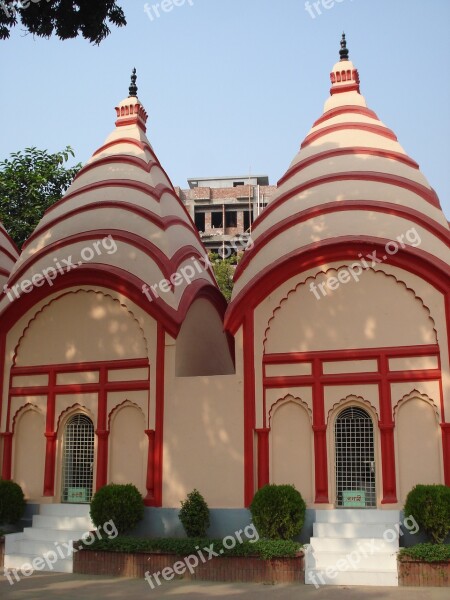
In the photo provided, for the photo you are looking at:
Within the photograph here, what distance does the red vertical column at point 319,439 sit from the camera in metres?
10.8

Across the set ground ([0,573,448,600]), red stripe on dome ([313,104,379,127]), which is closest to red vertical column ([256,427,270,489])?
ground ([0,573,448,600])

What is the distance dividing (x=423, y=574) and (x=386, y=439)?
7.04 feet

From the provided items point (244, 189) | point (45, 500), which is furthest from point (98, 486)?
point (244, 189)

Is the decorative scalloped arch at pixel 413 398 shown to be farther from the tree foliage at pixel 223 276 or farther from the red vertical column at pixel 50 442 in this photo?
the tree foliage at pixel 223 276

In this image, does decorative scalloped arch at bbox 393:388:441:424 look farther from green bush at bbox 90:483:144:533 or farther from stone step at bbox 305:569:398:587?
green bush at bbox 90:483:144:533

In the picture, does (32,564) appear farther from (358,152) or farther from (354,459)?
(358,152)

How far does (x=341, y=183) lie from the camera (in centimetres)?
A: 1247

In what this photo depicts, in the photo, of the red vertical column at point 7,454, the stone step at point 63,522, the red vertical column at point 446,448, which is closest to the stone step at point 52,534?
the stone step at point 63,522

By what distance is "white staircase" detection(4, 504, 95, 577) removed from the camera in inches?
426

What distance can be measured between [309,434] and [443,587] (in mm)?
3103


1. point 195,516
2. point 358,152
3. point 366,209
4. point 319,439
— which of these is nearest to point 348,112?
point 358,152

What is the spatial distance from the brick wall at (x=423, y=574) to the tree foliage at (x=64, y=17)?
26.8 ft

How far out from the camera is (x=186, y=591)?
911 centimetres

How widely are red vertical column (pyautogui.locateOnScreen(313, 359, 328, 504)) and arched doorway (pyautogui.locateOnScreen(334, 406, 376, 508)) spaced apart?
254mm
